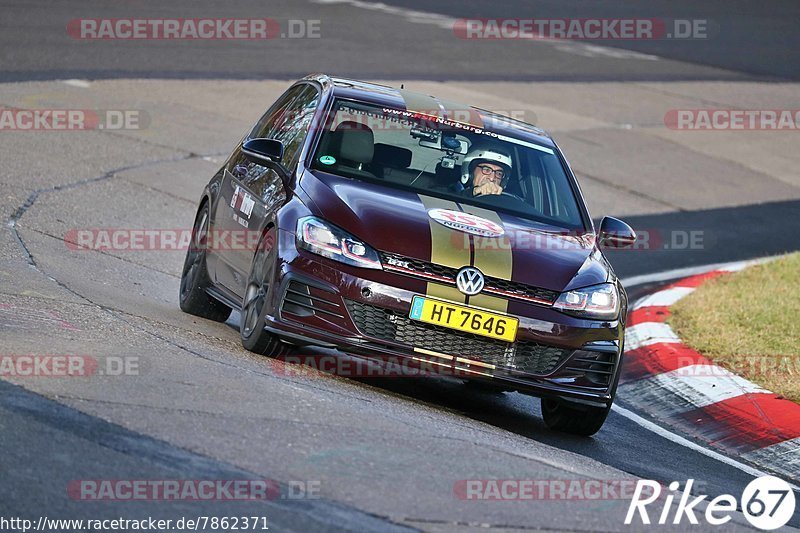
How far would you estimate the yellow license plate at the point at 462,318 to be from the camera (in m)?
6.95

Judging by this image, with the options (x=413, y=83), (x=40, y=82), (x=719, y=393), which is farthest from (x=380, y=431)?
(x=413, y=83)

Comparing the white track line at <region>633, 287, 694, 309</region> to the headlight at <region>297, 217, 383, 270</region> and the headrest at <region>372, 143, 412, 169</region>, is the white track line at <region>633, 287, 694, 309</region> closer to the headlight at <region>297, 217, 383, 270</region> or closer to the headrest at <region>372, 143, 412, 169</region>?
the headrest at <region>372, 143, 412, 169</region>

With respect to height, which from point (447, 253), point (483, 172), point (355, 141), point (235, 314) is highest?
point (355, 141)

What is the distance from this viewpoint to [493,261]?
23.4 ft

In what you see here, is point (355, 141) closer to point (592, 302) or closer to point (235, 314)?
point (592, 302)

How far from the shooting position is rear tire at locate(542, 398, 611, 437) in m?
7.54

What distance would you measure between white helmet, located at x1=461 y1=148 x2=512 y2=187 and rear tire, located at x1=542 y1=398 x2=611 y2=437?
1338mm

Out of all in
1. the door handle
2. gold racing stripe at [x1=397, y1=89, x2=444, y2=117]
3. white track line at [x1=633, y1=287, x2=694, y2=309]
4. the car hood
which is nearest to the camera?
the car hood

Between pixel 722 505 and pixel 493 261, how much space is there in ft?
5.61

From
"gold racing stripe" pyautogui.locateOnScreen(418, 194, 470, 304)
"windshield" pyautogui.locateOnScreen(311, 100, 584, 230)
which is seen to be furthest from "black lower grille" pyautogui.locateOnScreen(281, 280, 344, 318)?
"windshield" pyautogui.locateOnScreen(311, 100, 584, 230)
